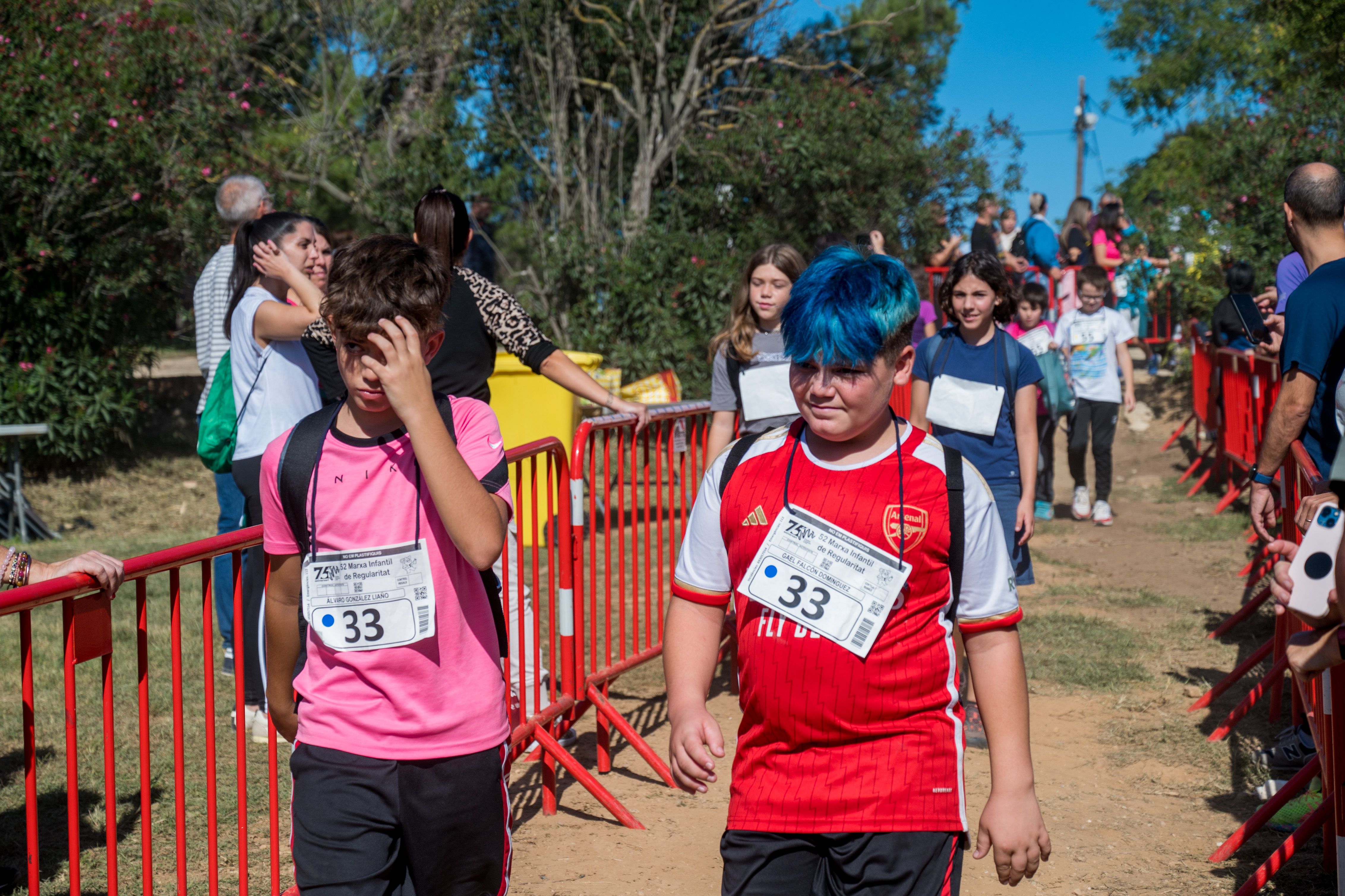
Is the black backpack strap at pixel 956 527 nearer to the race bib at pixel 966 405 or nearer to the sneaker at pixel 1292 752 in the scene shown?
the race bib at pixel 966 405

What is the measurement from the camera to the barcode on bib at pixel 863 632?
6.95ft

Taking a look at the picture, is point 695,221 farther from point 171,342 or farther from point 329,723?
point 329,723

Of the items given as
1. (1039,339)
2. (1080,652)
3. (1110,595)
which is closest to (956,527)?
(1080,652)

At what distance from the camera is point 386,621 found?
232 centimetres

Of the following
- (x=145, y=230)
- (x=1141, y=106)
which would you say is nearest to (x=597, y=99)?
(x=145, y=230)

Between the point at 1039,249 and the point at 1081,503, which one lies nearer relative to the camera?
the point at 1081,503

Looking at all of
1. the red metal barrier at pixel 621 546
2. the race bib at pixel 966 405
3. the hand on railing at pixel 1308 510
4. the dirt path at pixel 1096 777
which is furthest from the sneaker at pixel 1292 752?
the red metal barrier at pixel 621 546

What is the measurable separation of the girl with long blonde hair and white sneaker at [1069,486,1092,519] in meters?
5.91

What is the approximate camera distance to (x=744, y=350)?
5.19 m

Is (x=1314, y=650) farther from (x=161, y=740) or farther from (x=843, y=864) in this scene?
(x=161, y=740)

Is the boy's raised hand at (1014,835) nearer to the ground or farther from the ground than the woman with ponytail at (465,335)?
nearer to the ground

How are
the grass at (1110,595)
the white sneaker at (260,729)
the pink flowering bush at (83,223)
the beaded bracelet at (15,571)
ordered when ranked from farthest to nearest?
the pink flowering bush at (83,223) < the grass at (1110,595) < the white sneaker at (260,729) < the beaded bracelet at (15,571)

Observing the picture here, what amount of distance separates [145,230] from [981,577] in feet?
37.2

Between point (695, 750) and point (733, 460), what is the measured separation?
0.56 metres
